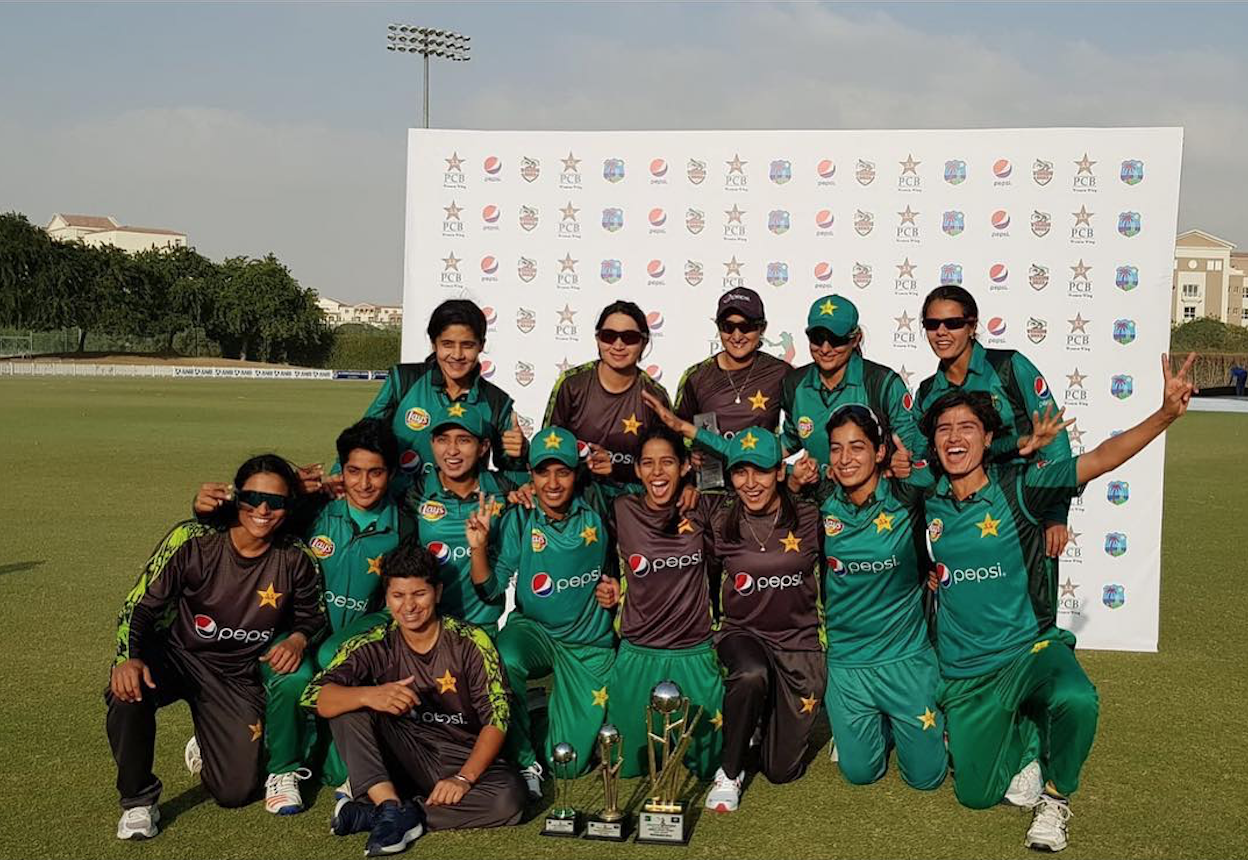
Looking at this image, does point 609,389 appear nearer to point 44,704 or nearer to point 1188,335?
point 44,704

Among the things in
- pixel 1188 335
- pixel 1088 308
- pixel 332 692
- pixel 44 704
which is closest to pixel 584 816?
pixel 332 692

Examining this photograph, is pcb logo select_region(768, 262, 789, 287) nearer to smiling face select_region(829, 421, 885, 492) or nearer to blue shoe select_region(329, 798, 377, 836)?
smiling face select_region(829, 421, 885, 492)

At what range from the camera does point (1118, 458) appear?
4.93 m

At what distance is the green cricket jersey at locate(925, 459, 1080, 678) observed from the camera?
5102 mm

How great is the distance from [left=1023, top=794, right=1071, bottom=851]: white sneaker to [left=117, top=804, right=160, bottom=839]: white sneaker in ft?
11.1

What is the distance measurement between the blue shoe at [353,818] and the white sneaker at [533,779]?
717 millimetres

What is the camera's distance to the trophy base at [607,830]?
14.9ft

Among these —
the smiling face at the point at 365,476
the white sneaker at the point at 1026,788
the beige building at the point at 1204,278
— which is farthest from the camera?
the beige building at the point at 1204,278

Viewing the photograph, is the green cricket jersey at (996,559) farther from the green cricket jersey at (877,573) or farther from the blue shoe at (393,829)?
the blue shoe at (393,829)

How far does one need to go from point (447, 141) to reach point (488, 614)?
399 cm

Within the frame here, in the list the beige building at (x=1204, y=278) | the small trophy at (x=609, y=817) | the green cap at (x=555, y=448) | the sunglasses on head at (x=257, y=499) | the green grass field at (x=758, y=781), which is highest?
the beige building at (x=1204, y=278)

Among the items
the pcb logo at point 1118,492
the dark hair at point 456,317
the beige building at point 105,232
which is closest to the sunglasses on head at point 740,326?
the dark hair at point 456,317

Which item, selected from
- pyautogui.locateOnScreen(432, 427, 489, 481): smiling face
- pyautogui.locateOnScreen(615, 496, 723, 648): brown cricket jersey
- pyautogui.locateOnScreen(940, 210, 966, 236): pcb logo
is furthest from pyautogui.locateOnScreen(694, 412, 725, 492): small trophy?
pyautogui.locateOnScreen(940, 210, 966, 236): pcb logo

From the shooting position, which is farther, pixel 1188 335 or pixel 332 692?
pixel 1188 335
